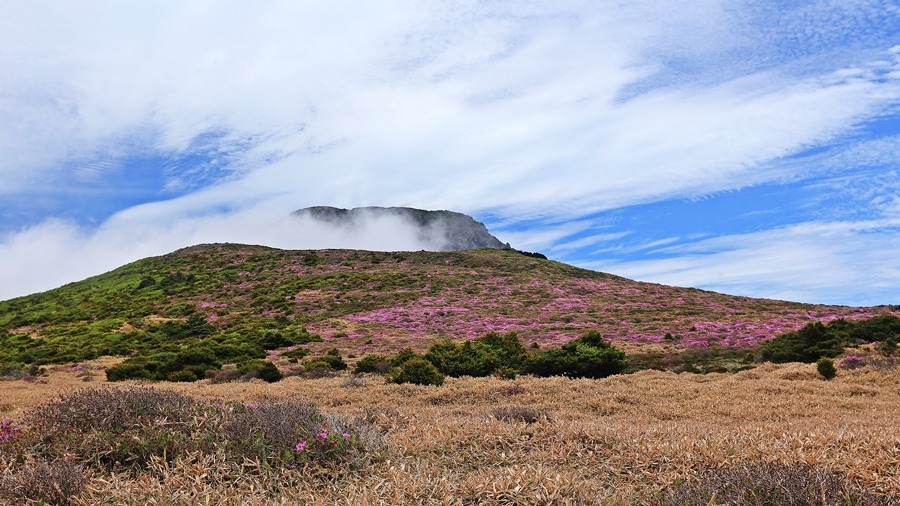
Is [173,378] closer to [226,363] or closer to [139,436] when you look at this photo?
[226,363]

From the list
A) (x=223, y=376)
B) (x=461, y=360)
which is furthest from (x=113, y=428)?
(x=223, y=376)

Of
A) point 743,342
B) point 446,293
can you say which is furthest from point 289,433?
point 446,293

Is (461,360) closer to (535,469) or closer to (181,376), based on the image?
(181,376)

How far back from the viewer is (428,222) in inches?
5463

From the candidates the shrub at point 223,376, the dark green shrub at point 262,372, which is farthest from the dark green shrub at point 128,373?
the dark green shrub at point 262,372

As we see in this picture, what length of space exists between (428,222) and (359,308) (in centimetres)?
9491

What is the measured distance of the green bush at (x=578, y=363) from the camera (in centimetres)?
1903

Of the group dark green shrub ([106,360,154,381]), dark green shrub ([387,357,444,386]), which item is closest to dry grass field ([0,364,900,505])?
dark green shrub ([387,357,444,386])

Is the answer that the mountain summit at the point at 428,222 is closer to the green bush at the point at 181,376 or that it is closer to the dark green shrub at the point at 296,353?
the dark green shrub at the point at 296,353

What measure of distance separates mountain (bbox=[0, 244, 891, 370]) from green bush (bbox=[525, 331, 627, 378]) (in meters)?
10.3

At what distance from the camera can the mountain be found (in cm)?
3334

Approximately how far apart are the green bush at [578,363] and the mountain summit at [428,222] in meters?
109

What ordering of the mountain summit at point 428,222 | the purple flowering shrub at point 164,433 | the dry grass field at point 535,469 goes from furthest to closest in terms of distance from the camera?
the mountain summit at point 428,222
the purple flowering shrub at point 164,433
the dry grass field at point 535,469

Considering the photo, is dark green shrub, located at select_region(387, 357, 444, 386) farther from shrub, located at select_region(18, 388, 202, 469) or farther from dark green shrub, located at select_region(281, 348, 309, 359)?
dark green shrub, located at select_region(281, 348, 309, 359)
